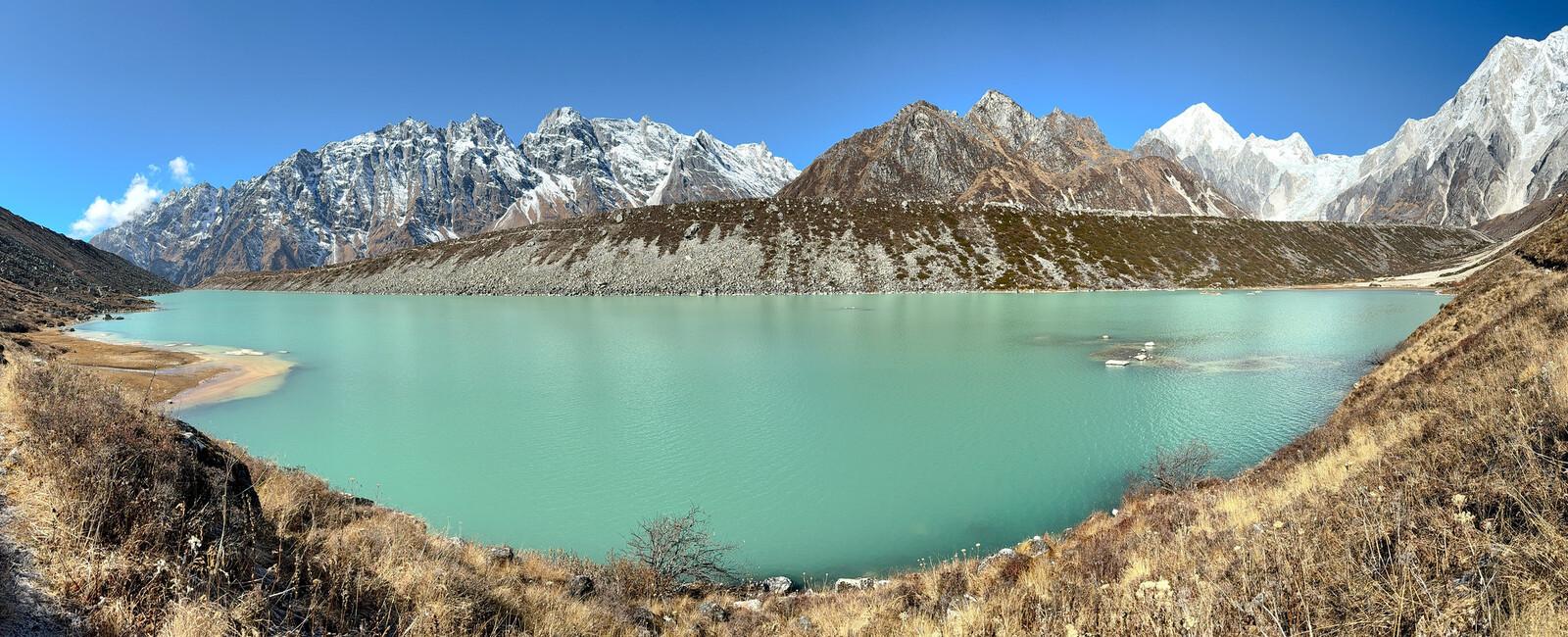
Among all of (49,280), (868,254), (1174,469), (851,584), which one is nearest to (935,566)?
(851,584)

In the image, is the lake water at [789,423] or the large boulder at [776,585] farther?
the lake water at [789,423]

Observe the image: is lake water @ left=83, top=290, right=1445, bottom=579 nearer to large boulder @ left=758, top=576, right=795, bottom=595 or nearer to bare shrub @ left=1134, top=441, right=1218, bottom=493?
Answer: bare shrub @ left=1134, top=441, right=1218, bottom=493

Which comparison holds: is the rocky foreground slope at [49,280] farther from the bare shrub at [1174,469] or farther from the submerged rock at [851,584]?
the bare shrub at [1174,469]

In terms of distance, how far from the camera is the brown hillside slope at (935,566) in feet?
19.3

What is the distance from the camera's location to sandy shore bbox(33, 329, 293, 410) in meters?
34.2

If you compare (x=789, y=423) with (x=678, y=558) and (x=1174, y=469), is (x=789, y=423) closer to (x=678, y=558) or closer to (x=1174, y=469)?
(x=678, y=558)

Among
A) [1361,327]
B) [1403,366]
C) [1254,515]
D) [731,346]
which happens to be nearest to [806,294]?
[731,346]

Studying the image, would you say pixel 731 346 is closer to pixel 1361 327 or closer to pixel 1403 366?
pixel 1403 366

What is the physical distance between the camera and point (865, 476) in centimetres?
2084

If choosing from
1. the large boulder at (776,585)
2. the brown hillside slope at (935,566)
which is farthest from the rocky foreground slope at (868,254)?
the brown hillside slope at (935,566)

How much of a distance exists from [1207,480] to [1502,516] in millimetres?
12594

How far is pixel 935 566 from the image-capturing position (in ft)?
46.3

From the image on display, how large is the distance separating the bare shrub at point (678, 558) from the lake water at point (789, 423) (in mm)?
894

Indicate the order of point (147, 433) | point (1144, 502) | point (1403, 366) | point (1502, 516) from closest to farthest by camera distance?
point (1502, 516), point (147, 433), point (1144, 502), point (1403, 366)
